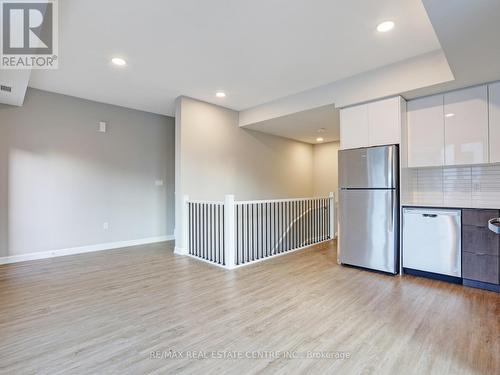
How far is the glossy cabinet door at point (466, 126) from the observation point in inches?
122

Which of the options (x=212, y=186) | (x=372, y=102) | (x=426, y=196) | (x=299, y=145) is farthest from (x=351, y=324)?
(x=299, y=145)

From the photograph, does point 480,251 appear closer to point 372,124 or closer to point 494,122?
point 494,122

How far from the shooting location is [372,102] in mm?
3631

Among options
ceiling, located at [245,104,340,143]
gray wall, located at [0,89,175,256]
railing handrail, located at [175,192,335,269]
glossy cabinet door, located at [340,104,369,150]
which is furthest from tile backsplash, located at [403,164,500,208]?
gray wall, located at [0,89,175,256]

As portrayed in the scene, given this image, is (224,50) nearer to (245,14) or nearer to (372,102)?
(245,14)

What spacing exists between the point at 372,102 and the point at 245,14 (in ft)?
6.92

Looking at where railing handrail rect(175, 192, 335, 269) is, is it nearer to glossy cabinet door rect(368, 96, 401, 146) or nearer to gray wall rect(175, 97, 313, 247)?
gray wall rect(175, 97, 313, 247)

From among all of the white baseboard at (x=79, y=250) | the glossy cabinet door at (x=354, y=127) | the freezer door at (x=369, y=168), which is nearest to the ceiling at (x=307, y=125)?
the glossy cabinet door at (x=354, y=127)

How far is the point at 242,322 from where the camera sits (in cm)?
224

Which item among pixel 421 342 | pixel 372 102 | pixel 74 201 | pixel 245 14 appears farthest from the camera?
pixel 74 201

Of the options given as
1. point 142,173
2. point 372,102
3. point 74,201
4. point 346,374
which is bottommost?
point 346,374

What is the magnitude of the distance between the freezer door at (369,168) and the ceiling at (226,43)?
1069 mm

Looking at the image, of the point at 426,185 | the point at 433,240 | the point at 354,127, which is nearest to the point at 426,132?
the point at 426,185

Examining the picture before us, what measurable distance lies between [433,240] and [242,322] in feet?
8.27
